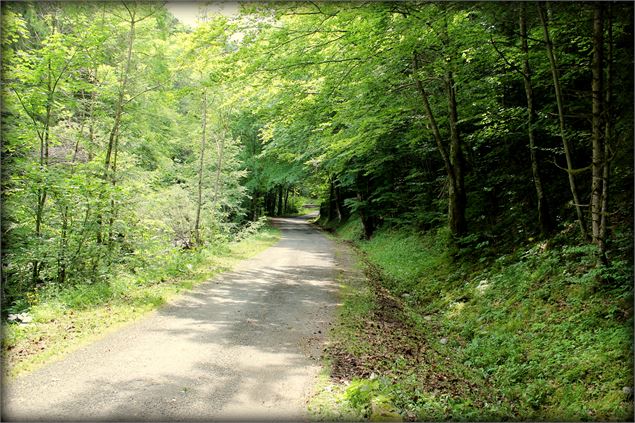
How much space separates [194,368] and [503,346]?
4.98m

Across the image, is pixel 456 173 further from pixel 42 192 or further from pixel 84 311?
pixel 42 192

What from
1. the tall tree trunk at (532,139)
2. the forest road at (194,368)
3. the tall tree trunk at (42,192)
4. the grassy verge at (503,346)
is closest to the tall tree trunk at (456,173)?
the grassy verge at (503,346)

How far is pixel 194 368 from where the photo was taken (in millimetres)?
5422

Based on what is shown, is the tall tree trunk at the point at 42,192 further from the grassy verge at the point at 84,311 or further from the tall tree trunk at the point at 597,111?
the tall tree trunk at the point at 597,111

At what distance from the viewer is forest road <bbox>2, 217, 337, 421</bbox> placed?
4.29m

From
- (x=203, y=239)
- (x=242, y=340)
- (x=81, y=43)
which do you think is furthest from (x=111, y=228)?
(x=203, y=239)

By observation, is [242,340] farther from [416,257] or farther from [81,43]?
[416,257]

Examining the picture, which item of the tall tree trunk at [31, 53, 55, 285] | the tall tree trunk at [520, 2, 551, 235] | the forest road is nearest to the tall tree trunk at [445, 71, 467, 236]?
the tall tree trunk at [520, 2, 551, 235]

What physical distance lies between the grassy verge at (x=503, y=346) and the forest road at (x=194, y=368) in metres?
0.68

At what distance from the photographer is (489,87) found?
1076cm

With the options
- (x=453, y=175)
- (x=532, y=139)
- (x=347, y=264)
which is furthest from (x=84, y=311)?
(x=453, y=175)

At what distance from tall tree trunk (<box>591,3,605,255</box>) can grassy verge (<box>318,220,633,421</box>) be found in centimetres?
66

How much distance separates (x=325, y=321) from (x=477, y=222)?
674 centimetres

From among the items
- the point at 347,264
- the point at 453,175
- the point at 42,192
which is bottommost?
the point at 347,264
